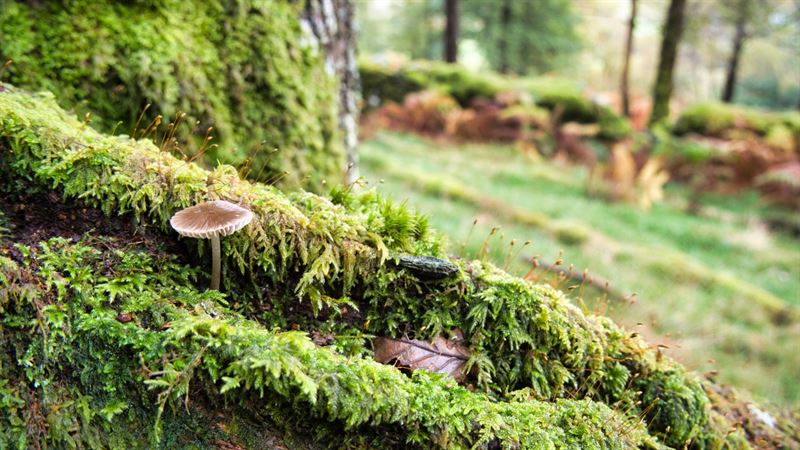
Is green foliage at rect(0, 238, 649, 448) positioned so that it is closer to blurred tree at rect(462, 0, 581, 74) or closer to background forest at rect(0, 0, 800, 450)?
background forest at rect(0, 0, 800, 450)

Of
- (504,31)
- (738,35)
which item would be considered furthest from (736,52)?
(504,31)

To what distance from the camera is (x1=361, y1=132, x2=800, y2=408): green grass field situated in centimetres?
522

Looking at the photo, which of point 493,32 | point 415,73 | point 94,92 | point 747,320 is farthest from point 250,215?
point 493,32

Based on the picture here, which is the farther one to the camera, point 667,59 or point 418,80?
point 418,80

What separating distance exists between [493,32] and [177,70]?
62.9ft

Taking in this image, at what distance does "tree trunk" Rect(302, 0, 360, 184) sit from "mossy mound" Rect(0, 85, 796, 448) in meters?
2.18

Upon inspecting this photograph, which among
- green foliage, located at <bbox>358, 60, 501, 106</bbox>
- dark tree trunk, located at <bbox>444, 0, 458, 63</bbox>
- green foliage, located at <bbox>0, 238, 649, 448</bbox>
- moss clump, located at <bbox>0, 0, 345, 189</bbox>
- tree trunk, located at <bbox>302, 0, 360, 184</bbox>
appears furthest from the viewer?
dark tree trunk, located at <bbox>444, 0, 458, 63</bbox>

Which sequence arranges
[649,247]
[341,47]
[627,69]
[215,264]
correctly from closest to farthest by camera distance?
1. [215,264]
2. [341,47]
3. [649,247]
4. [627,69]

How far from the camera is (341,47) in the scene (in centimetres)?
482

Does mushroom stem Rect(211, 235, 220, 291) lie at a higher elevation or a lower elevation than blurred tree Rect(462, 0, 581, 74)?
lower

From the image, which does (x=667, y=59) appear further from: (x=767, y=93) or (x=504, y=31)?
(x=767, y=93)

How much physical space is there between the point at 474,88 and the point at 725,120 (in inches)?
251

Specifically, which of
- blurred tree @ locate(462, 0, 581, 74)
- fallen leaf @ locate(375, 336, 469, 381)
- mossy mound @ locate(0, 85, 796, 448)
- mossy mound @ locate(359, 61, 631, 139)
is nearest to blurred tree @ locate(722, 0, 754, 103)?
blurred tree @ locate(462, 0, 581, 74)

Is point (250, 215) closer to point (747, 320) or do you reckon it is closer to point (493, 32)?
point (747, 320)
